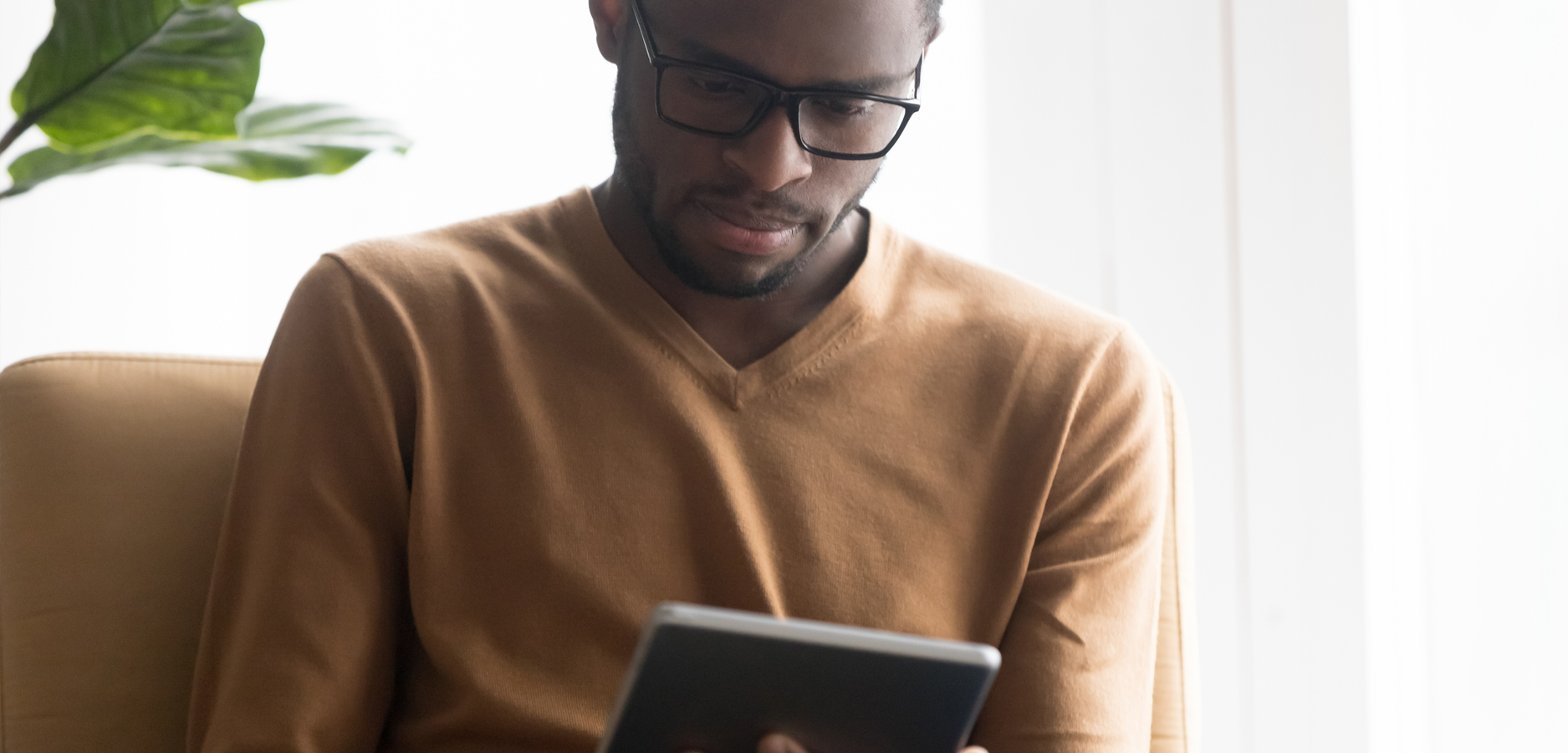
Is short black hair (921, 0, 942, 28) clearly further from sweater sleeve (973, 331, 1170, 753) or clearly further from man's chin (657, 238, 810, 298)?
sweater sleeve (973, 331, 1170, 753)

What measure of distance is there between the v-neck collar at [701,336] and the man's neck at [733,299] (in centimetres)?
2

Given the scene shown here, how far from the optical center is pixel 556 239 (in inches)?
43.2

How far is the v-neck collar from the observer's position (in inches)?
40.7

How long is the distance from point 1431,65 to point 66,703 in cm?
139

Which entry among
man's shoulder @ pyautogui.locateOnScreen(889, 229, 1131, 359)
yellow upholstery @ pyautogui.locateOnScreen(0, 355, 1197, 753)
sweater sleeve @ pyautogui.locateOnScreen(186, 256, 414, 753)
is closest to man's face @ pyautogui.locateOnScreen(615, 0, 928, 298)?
man's shoulder @ pyautogui.locateOnScreen(889, 229, 1131, 359)

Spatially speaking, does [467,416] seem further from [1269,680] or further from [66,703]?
[1269,680]

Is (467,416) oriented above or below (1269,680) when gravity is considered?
above

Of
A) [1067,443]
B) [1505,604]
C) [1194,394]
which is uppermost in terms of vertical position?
[1067,443]

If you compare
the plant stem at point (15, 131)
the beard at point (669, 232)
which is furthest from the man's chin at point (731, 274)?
the plant stem at point (15, 131)

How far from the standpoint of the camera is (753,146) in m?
0.98

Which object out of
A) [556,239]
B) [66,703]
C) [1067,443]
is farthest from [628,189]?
[66,703]

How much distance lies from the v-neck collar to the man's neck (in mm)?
15

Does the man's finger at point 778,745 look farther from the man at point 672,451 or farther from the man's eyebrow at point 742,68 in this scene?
the man's eyebrow at point 742,68

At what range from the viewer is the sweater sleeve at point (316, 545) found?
0.88 metres
